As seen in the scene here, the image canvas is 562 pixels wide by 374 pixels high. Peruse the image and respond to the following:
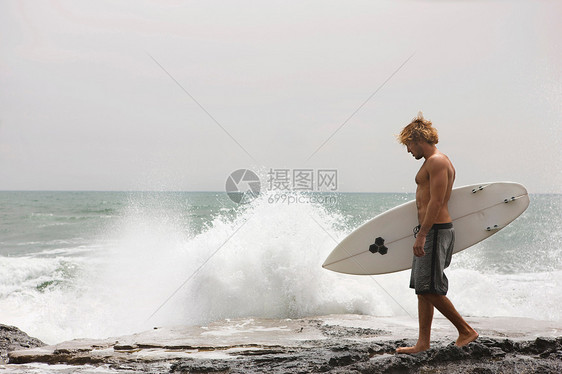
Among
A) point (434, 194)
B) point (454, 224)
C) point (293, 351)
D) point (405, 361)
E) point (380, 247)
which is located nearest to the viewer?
point (405, 361)

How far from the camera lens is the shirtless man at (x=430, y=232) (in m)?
3.39

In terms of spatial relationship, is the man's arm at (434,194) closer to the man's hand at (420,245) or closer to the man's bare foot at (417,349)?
the man's hand at (420,245)

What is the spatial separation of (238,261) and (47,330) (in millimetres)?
2972

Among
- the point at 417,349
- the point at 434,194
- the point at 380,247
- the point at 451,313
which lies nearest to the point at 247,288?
the point at 380,247

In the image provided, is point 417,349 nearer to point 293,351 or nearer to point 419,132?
point 293,351

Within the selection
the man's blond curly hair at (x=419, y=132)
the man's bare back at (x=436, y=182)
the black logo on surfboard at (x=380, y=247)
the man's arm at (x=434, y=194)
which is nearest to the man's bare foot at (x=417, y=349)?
the man's arm at (x=434, y=194)

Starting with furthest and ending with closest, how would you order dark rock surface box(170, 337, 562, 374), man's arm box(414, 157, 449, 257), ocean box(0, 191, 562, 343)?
ocean box(0, 191, 562, 343), man's arm box(414, 157, 449, 257), dark rock surface box(170, 337, 562, 374)

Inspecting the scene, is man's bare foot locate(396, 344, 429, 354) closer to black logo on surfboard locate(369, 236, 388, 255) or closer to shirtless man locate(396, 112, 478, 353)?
shirtless man locate(396, 112, 478, 353)

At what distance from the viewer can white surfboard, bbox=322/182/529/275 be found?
4.23 metres

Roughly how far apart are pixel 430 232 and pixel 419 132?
75 centimetres

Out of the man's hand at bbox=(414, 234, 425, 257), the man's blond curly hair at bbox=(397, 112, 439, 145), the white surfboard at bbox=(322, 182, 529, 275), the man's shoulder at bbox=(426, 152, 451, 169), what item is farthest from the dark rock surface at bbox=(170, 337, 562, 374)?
the man's blond curly hair at bbox=(397, 112, 439, 145)

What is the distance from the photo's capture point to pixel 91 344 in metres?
4.23

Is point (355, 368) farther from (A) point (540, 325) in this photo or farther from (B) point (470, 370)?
(A) point (540, 325)

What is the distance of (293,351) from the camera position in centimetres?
382
